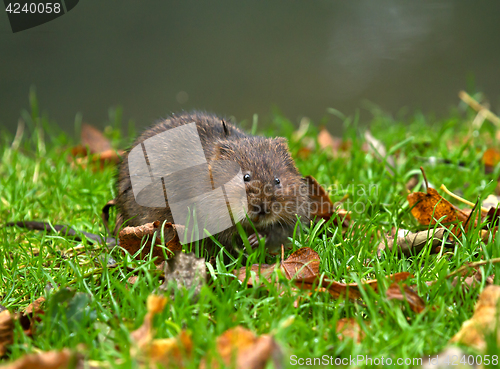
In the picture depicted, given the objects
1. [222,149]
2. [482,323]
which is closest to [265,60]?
[222,149]

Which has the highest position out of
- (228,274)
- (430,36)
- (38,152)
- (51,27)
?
(51,27)

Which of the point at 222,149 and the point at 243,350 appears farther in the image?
the point at 222,149

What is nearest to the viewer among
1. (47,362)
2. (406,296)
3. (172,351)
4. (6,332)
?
(47,362)

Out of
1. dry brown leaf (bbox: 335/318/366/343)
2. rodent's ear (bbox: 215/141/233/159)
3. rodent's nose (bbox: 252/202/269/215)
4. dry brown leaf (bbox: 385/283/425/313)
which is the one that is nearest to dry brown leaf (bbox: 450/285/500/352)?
dry brown leaf (bbox: 385/283/425/313)

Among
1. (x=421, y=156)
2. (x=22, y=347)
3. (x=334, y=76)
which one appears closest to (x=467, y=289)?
(x=22, y=347)

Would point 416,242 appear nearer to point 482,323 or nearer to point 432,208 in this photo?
point 432,208

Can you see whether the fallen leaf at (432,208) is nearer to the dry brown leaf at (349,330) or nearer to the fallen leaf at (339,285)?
the fallen leaf at (339,285)

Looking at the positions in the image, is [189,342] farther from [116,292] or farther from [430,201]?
[430,201]
